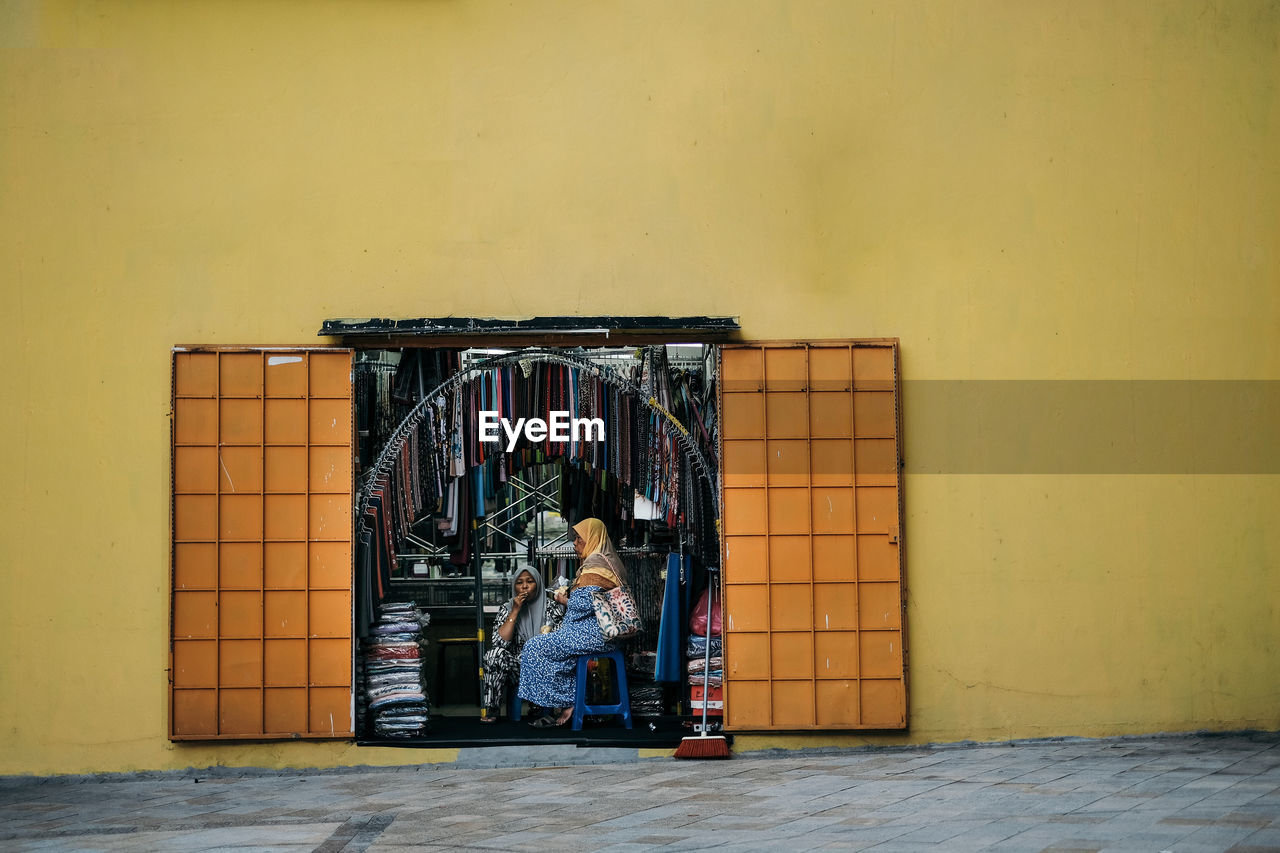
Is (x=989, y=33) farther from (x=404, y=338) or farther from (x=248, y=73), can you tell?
(x=248, y=73)

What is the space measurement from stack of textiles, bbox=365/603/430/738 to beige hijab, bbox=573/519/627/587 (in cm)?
121

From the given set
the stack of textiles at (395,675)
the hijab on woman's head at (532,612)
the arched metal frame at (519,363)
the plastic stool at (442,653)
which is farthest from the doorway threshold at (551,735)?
the arched metal frame at (519,363)

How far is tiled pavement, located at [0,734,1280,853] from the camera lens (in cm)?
544

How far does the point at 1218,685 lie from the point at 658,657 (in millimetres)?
3401

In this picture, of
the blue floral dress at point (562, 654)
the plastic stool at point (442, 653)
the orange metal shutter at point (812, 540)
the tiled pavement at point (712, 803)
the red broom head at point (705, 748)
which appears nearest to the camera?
the tiled pavement at point (712, 803)

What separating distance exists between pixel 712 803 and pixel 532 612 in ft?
9.29

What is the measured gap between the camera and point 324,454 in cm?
737

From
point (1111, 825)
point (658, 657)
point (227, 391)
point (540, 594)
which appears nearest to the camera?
point (1111, 825)

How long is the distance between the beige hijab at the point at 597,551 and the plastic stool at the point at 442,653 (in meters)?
1.17

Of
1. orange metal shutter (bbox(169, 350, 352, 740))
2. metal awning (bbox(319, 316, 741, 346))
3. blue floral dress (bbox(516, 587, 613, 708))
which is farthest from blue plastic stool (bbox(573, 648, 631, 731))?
metal awning (bbox(319, 316, 741, 346))

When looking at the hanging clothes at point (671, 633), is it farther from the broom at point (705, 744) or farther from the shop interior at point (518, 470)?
the broom at point (705, 744)

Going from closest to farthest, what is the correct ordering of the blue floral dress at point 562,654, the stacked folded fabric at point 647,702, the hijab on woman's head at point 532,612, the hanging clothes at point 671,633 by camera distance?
1. the blue floral dress at point 562,654
2. the hanging clothes at point 671,633
3. the stacked folded fabric at point 647,702
4. the hijab on woman's head at point 532,612

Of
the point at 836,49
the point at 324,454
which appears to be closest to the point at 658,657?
the point at 324,454

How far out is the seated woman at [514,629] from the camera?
27.6 ft
